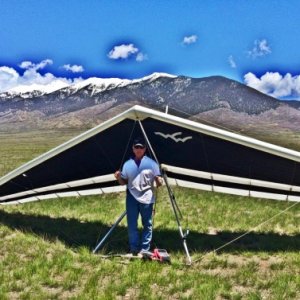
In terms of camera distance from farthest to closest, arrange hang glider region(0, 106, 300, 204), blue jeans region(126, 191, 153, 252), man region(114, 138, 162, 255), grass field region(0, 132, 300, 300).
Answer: blue jeans region(126, 191, 153, 252) < man region(114, 138, 162, 255) < hang glider region(0, 106, 300, 204) < grass field region(0, 132, 300, 300)

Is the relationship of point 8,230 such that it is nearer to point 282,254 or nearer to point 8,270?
point 8,270

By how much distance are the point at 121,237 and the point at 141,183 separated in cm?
264

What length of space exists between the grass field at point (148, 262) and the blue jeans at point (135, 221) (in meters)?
0.59

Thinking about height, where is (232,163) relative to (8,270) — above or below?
above

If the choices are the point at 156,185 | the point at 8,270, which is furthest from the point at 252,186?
the point at 8,270

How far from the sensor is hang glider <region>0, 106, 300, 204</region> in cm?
970

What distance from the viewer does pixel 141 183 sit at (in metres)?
10.4

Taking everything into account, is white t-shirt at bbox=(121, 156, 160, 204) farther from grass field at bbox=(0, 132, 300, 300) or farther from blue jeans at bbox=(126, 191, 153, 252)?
grass field at bbox=(0, 132, 300, 300)

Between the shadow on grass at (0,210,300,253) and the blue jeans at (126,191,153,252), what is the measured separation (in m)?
0.67

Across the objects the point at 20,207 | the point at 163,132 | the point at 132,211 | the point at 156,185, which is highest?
the point at 163,132

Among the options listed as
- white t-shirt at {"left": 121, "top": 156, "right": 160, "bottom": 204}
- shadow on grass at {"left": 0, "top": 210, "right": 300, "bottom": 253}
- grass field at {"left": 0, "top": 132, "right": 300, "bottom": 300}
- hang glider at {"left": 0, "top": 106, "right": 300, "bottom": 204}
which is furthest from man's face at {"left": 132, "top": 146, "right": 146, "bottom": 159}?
shadow on grass at {"left": 0, "top": 210, "right": 300, "bottom": 253}

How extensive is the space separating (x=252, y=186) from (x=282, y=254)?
2041 mm

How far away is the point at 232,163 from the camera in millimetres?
10953

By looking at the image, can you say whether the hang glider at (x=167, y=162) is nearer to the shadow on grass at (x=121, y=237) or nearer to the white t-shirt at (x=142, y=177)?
the white t-shirt at (x=142, y=177)
